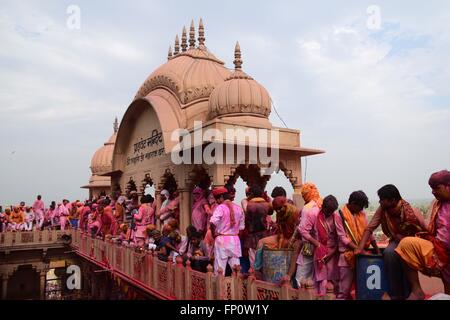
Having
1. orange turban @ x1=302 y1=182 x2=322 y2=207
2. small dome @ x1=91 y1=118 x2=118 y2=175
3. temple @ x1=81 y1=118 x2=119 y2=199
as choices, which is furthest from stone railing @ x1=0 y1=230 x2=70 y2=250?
orange turban @ x1=302 y1=182 x2=322 y2=207

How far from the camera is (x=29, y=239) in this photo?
1569cm

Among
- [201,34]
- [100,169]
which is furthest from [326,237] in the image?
[100,169]

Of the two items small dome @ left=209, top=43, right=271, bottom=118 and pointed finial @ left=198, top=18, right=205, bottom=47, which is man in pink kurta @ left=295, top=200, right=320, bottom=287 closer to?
small dome @ left=209, top=43, right=271, bottom=118

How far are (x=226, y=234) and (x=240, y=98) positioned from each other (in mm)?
4826

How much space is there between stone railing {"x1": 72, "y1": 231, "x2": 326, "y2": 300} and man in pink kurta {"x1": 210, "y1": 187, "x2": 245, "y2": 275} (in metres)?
0.52

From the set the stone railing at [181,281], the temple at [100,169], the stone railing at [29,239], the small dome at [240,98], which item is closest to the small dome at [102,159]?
the temple at [100,169]

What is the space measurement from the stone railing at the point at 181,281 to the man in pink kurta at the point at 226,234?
524 mm

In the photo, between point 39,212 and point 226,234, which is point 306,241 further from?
point 39,212

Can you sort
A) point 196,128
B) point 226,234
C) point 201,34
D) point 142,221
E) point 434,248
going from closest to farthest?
point 434,248, point 226,234, point 142,221, point 196,128, point 201,34

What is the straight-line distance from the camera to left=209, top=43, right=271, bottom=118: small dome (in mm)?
9492
